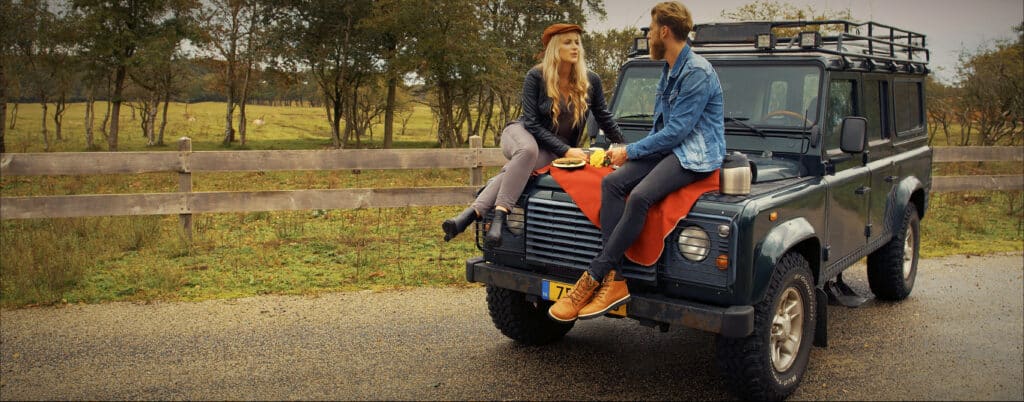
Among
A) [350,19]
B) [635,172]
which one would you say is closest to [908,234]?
[635,172]

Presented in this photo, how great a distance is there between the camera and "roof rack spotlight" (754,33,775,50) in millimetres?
5832

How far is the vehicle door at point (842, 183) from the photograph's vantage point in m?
5.18

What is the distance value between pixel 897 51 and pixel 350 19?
27.9m

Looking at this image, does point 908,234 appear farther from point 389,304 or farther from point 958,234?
point 389,304

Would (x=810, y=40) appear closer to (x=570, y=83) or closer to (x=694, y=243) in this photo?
(x=570, y=83)

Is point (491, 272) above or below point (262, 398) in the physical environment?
above

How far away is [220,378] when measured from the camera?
4723 mm

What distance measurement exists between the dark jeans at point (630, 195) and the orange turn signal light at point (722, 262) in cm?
44

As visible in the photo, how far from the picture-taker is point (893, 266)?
21.7ft

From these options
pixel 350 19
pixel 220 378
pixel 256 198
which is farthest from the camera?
pixel 350 19

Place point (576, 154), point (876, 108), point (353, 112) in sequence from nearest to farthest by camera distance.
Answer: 1. point (576, 154)
2. point (876, 108)
3. point (353, 112)

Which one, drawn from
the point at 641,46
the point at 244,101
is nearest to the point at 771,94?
the point at 641,46

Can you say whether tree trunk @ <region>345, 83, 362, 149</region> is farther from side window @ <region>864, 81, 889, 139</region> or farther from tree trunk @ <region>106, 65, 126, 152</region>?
side window @ <region>864, 81, 889, 139</region>

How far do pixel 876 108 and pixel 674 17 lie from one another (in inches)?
110
